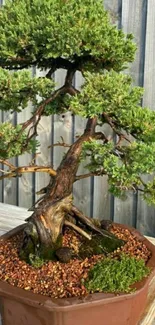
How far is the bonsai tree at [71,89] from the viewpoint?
3.47 ft

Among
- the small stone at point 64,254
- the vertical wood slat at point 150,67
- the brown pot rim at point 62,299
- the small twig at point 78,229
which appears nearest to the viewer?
the brown pot rim at point 62,299

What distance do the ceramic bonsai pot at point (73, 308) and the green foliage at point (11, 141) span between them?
1.08 feet

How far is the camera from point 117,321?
3.59ft

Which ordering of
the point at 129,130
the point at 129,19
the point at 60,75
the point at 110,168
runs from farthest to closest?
1. the point at 60,75
2. the point at 129,19
3. the point at 129,130
4. the point at 110,168

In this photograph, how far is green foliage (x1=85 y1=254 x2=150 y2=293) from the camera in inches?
42.1

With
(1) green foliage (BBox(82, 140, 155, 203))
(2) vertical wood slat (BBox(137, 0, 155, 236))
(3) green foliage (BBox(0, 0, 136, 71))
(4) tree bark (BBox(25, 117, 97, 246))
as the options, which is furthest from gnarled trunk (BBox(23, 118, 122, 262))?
(2) vertical wood slat (BBox(137, 0, 155, 236))

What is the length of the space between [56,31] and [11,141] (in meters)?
0.31

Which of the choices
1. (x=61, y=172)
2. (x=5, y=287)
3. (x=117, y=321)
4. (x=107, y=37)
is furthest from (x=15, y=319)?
(x=107, y=37)

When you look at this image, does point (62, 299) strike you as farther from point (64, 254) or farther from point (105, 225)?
point (105, 225)

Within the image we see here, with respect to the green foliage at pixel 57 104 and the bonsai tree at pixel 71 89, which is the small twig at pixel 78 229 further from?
the green foliage at pixel 57 104

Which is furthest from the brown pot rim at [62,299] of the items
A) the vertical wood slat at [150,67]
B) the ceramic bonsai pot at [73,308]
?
the vertical wood slat at [150,67]

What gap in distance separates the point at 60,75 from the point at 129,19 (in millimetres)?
402

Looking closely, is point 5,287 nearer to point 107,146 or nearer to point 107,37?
point 107,146

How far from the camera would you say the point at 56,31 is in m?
1.05
